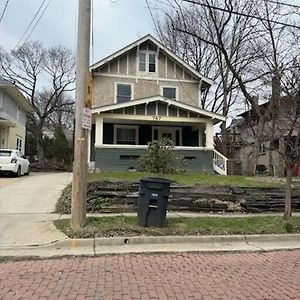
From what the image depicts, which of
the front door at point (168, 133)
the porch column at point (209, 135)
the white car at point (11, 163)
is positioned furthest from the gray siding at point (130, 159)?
the white car at point (11, 163)

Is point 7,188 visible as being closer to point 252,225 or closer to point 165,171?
point 165,171

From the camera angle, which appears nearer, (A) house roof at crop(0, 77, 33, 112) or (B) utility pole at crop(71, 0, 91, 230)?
(B) utility pole at crop(71, 0, 91, 230)

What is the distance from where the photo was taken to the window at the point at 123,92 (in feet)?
86.3

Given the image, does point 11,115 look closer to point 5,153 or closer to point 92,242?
point 5,153

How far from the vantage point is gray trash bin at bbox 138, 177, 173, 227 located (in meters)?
9.61

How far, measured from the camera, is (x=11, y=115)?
31.3 meters

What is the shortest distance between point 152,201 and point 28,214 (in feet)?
12.6

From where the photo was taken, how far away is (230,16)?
29188mm

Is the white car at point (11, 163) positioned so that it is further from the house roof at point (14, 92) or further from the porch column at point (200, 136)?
the porch column at point (200, 136)

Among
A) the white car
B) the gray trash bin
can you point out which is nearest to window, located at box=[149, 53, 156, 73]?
the white car

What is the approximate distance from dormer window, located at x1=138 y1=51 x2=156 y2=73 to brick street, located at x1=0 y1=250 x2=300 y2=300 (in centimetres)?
2019

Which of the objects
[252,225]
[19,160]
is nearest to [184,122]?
[19,160]

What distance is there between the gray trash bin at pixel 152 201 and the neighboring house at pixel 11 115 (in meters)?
21.0

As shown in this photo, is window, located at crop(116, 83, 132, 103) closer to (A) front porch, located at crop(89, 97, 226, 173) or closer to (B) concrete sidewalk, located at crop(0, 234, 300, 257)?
(A) front porch, located at crop(89, 97, 226, 173)
